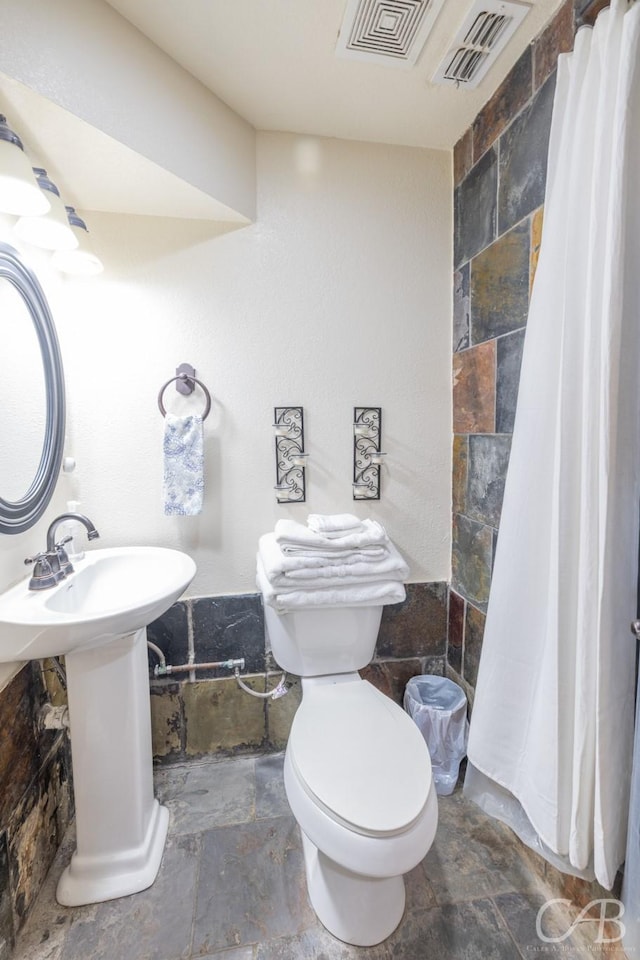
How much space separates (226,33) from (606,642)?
1.73m

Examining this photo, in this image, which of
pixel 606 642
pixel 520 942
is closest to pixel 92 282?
pixel 606 642

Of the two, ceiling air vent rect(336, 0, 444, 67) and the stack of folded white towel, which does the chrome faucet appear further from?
ceiling air vent rect(336, 0, 444, 67)

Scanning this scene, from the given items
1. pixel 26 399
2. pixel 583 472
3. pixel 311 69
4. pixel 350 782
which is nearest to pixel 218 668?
pixel 350 782

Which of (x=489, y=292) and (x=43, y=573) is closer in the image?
(x=43, y=573)

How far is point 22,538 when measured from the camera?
45.3 inches

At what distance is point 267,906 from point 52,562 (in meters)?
1.10

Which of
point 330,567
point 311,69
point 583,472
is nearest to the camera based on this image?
point 583,472

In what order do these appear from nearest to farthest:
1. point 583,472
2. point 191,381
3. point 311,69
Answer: point 583,472
point 311,69
point 191,381

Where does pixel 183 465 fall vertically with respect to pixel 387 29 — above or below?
below

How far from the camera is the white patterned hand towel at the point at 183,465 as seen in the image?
1.38m

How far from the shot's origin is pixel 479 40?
3.57 feet

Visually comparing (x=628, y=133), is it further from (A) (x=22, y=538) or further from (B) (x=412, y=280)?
(A) (x=22, y=538)

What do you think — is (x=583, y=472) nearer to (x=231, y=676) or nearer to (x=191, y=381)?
(x=191, y=381)

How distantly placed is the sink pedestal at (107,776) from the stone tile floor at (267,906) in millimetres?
51
